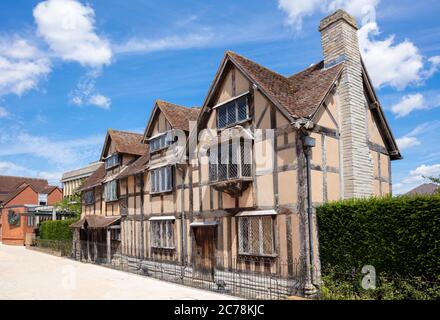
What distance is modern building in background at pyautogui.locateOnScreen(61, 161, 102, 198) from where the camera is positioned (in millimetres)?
50406

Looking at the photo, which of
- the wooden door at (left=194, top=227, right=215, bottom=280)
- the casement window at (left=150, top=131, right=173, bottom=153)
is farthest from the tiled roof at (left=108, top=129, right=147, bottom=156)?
the wooden door at (left=194, top=227, right=215, bottom=280)

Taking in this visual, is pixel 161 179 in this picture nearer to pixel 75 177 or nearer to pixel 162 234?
pixel 162 234

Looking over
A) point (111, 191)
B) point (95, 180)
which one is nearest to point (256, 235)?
point (111, 191)

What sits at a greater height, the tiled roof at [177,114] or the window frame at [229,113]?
the tiled roof at [177,114]

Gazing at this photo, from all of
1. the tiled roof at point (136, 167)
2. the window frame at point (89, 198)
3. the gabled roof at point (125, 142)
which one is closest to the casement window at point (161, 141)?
the tiled roof at point (136, 167)

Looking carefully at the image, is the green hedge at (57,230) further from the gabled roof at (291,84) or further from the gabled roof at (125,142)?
the gabled roof at (291,84)

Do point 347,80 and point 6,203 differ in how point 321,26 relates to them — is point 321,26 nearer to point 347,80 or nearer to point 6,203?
point 347,80

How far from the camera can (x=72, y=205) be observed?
3975cm

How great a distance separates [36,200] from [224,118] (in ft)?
152

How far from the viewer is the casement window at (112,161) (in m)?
27.2

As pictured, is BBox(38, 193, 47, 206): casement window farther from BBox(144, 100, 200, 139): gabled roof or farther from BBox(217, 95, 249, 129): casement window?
BBox(217, 95, 249, 129): casement window

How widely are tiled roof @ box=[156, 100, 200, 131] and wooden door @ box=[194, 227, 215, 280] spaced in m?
5.67

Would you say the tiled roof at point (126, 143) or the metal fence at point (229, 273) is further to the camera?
the tiled roof at point (126, 143)
